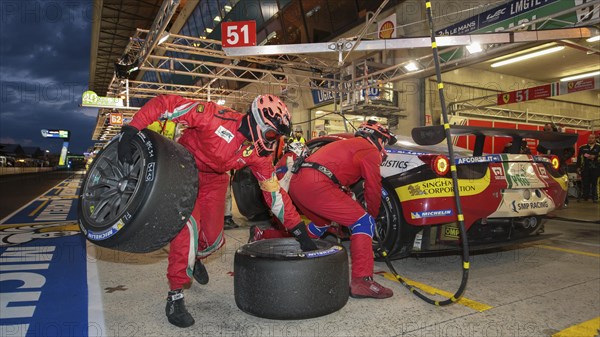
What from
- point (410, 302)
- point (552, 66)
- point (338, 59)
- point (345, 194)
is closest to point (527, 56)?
point (552, 66)

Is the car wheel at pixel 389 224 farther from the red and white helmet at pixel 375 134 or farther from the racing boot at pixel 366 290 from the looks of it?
the racing boot at pixel 366 290

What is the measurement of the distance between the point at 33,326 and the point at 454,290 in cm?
315

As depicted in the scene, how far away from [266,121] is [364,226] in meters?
1.20

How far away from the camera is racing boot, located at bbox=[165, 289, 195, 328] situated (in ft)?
9.18

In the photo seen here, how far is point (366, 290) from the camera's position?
3295 millimetres

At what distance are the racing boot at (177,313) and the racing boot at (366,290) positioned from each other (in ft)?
4.15

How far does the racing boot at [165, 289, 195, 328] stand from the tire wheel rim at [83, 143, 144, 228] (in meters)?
0.70

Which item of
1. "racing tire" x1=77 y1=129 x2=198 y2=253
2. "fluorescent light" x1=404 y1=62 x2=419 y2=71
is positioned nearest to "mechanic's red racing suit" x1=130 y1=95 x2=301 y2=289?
"racing tire" x1=77 y1=129 x2=198 y2=253

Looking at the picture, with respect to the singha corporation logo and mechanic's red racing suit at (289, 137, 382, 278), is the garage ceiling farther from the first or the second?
mechanic's red racing suit at (289, 137, 382, 278)

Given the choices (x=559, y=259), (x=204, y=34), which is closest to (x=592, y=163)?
(x=559, y=259)

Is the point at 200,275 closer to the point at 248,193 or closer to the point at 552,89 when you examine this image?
the point at 248,193

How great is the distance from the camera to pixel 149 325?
2807mm

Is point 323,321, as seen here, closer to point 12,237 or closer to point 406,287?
point 406,287

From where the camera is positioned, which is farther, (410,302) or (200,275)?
(200,275)
